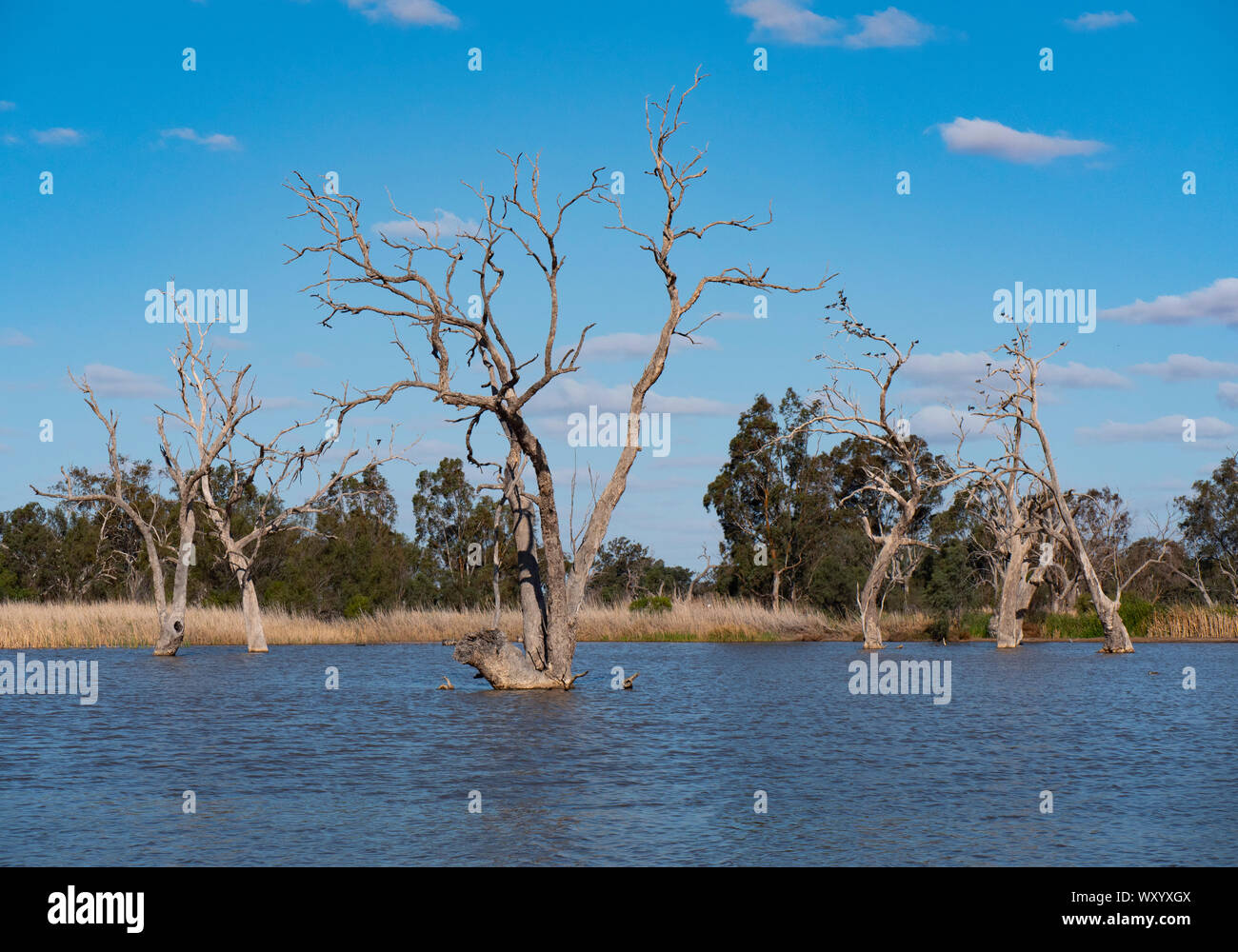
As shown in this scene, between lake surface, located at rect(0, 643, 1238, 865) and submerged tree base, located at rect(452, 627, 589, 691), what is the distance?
17.5 inches

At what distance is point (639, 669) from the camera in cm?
3250

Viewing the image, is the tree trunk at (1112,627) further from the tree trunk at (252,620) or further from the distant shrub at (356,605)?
the distant shrub at (356,605)

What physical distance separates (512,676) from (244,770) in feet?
34.7

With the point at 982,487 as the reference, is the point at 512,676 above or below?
below

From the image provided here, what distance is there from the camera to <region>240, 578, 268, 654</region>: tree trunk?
125 feet

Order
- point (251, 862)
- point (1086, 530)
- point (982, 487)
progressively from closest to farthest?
1. point (251, 862)
2. point (982, 487)
3. point (1086, 530)

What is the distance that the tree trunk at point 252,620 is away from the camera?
125ft

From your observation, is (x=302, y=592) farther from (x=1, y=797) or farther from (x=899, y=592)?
(x=1, y=797)

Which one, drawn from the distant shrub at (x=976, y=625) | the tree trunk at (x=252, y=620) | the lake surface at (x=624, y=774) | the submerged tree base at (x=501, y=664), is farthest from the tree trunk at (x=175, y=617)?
the distant shrub at (x=976, y=625)

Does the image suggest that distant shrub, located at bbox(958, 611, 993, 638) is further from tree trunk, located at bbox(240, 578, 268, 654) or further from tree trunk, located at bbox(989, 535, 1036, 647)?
tree trunk, located at bbox(240, 578, 268, 654)

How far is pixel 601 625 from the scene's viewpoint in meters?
46.1

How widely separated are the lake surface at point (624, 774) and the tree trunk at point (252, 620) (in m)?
10.3

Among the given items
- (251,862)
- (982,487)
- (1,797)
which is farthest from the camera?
(982,487)
